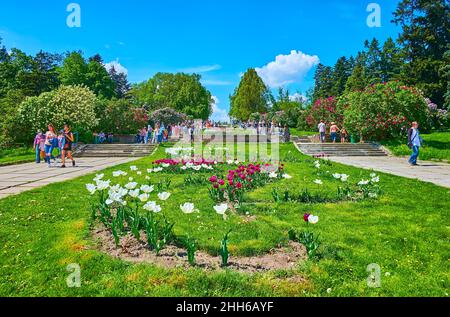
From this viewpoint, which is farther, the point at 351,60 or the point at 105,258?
the point at 351,60

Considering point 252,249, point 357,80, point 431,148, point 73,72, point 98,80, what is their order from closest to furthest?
point 252,249, point 431,148, point 357,80, point 73,72, point 98,80

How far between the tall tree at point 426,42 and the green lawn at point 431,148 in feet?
40.4

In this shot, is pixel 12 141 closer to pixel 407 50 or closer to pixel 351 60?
pixel 407 50

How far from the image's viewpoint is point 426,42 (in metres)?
34.6

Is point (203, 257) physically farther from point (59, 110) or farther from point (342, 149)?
point (59, 110)

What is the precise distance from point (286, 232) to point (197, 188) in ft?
12.4

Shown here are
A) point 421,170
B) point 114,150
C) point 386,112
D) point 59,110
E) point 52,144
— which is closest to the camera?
point 421,170

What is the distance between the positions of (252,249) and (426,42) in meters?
39.2

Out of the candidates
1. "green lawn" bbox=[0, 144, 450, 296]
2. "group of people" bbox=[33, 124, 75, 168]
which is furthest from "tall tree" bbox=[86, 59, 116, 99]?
"green lawn" bbox=[0, 144, 450, 296]

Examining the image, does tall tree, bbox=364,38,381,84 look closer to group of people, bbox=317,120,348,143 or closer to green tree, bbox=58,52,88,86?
group of people, bbox=317,120,348,143

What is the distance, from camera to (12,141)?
84.4ft

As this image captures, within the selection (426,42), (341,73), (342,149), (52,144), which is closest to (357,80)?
(341,73)

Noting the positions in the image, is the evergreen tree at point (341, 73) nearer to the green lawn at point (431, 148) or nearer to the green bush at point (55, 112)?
the green lawn at point (431, 148)
